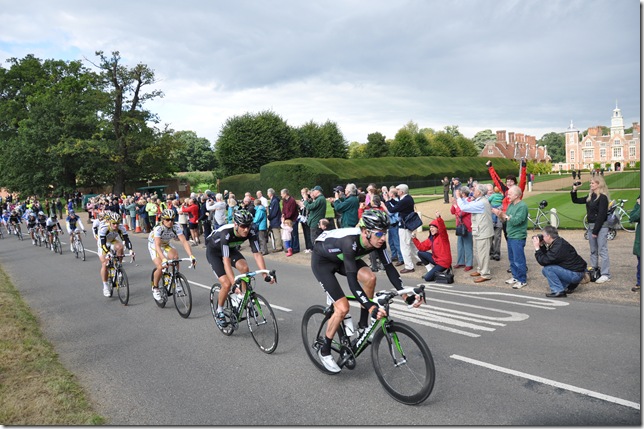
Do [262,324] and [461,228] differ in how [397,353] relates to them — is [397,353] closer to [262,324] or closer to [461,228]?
[262,324]


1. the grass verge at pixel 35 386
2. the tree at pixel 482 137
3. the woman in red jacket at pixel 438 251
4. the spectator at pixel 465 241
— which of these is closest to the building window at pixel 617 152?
the tree at pixel 482 137

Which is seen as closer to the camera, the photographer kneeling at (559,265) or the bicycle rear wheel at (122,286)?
the photographer kneeling at (559,265)

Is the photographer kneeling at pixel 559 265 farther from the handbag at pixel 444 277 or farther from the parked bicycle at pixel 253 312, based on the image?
the parked bicycle at pixel 253 312

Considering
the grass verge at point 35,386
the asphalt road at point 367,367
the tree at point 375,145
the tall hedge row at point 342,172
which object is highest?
the tree at point 375,145

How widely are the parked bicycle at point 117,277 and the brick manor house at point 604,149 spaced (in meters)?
118

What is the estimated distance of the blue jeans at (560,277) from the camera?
899 centimetres

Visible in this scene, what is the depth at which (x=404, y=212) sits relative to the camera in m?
12.2

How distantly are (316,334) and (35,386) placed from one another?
3414 mm

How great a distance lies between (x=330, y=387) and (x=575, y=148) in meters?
144

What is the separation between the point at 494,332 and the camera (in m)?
7.08

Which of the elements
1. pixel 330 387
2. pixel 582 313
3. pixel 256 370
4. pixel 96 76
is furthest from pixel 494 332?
pixel 96 76

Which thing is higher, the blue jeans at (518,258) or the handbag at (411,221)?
the handbag at (411,221)

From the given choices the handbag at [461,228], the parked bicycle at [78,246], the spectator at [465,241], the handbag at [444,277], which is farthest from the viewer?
the parked bicycle at [78,246]

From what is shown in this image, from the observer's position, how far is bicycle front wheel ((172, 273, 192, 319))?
876 centimetres
